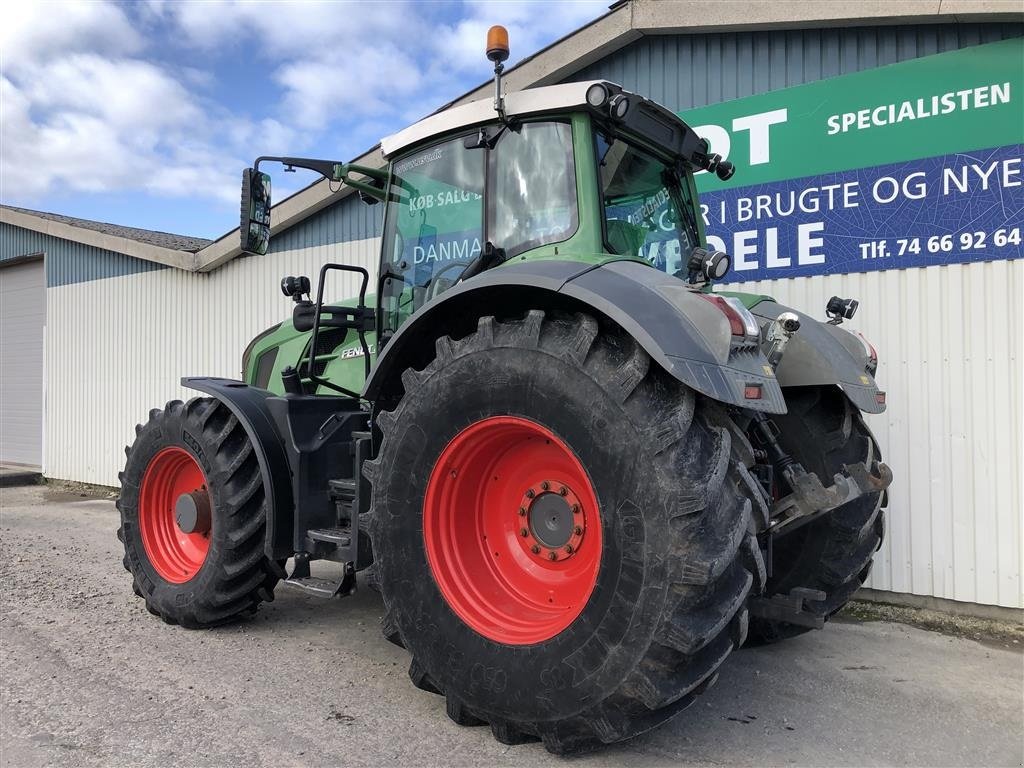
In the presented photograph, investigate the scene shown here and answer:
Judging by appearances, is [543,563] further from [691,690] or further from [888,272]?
[888,272]

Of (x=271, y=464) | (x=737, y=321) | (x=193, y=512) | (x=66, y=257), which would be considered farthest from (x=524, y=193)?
(x=66, y=257)

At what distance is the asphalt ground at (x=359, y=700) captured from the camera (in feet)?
9.49

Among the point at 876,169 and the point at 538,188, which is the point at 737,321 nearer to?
the point at 538,188

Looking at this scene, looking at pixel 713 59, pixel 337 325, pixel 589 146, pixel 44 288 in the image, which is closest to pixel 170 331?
pixel 44 288

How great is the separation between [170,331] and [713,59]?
321 inches

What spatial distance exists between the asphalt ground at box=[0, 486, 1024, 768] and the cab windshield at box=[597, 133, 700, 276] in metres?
2.14

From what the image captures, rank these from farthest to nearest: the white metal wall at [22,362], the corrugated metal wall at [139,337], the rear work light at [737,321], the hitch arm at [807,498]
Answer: the white metal wall at [22,362] < the corrugated metal wall at [139,337] < the hitch arm at [807,498] < the rear work light at [737,321]

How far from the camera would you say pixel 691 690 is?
8.31 ft

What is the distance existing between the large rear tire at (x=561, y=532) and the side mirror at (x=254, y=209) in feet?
5.04

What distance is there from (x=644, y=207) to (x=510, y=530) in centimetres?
179

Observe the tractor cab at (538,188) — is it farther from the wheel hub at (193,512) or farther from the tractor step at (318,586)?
the wheel hub at (193,512)

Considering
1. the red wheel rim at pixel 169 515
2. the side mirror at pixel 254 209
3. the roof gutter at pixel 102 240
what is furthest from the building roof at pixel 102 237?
the side mirror at pixel 254 209

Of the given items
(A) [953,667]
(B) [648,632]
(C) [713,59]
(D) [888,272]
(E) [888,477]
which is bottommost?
(A) [953,667]

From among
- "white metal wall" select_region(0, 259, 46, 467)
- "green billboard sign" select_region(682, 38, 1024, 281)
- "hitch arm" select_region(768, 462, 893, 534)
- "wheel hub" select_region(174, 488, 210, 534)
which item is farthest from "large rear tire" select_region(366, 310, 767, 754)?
"white metal wall" select_region(0, 259, 46, 467)
